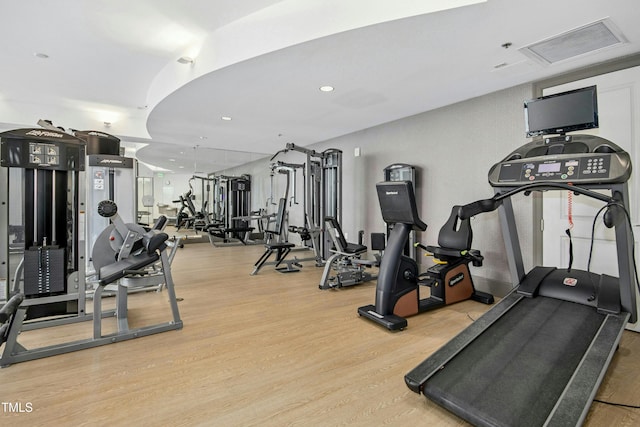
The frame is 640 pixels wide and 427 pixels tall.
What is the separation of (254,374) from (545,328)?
74.9 inches

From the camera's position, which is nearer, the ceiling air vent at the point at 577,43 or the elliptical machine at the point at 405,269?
the ceiling air vent at the point at 577,43

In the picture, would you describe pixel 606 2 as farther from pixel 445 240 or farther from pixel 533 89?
pixel 445 240

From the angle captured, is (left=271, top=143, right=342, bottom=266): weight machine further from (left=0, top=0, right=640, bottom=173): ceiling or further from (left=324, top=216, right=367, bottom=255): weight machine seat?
(left=324, top=216, right=367, bottom=255): weight machine seat

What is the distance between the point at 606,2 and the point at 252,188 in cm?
688

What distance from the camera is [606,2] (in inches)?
76.9

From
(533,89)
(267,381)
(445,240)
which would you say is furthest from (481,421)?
(533,89)

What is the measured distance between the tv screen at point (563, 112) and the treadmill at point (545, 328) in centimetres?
9

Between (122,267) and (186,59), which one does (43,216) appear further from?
(186,59)

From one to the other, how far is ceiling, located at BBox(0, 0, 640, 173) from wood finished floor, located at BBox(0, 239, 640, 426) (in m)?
2.33

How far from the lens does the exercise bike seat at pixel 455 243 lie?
323cm

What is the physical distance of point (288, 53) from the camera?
2.64 m

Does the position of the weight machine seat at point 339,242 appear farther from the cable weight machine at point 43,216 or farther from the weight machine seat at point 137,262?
the cable weight machine at point 43,216

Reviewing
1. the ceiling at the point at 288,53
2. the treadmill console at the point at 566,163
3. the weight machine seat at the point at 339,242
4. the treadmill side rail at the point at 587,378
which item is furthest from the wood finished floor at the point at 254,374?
the ceiling at the point at 288,53

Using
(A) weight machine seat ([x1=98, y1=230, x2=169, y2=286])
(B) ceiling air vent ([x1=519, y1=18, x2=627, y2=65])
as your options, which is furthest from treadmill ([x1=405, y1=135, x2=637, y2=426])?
(A) weight machine seat ([x1=98, y1=230, x2=169, y2=286])
